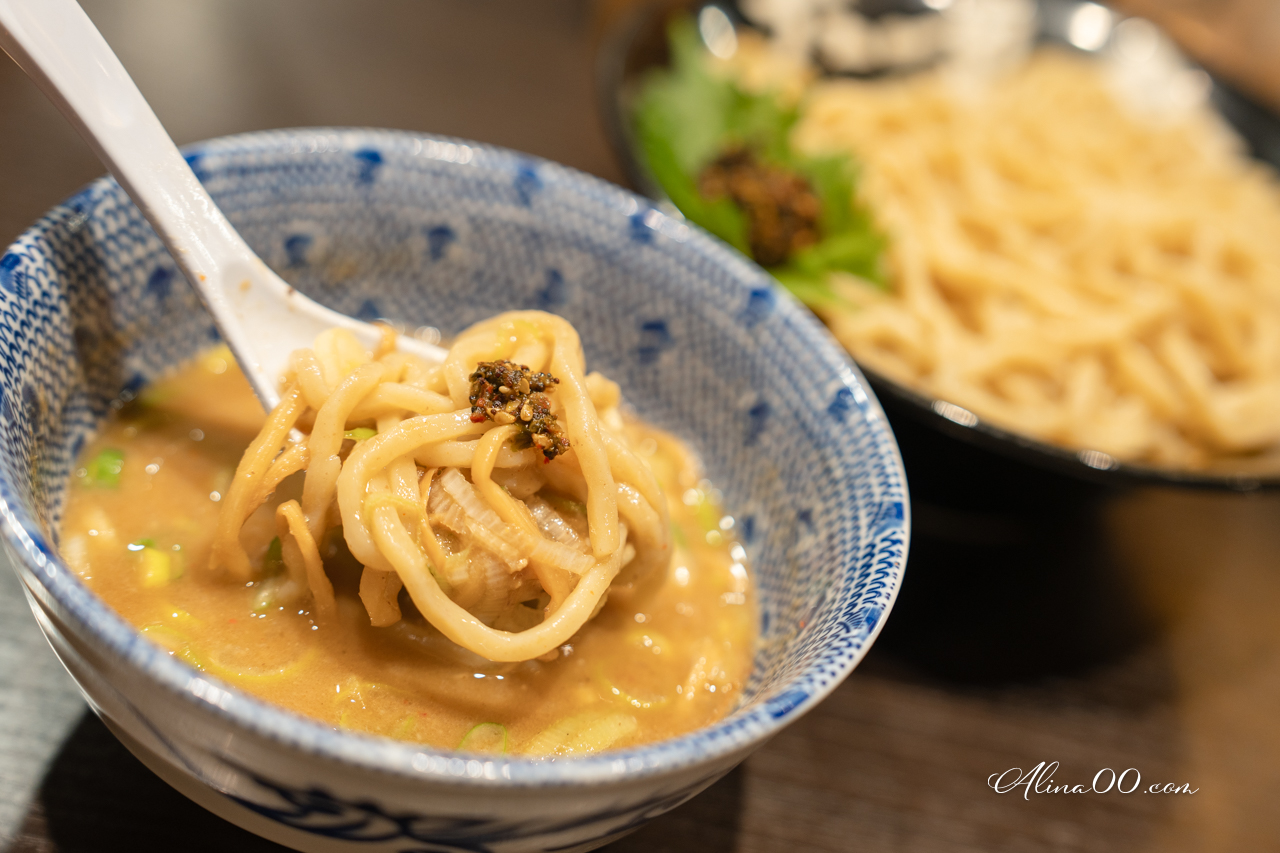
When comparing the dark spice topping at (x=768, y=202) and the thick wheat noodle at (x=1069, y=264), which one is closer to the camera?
the thick wheat noodle at (x=1069, y=264)

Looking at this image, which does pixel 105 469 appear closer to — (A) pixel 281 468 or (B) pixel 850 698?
(A) pixel 281 468

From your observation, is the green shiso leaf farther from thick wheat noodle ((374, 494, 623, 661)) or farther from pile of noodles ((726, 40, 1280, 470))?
thick wheat noodle ((374, 494, 623, 661))

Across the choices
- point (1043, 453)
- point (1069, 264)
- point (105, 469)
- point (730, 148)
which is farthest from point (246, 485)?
point (1069, 264)

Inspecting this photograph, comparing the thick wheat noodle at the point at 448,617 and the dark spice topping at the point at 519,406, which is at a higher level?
the dark spice topping at the point at 519,406

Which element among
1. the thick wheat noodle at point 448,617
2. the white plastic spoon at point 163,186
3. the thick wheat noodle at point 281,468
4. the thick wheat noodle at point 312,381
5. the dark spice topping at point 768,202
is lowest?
the dark spice topping at point 768,202

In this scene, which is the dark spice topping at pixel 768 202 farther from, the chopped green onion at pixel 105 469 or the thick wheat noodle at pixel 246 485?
the chopped green onion at pixel 105 469

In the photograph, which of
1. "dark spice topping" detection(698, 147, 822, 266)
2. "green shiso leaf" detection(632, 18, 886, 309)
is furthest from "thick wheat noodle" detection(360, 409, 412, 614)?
"dark spice topping" detection(698, 147, 822, 266)

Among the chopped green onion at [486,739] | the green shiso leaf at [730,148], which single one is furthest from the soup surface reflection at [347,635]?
the green shiso leaf at [730,148]

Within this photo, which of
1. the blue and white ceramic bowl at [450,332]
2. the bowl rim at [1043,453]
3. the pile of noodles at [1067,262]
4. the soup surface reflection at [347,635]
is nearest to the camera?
the blue and white ceramic bowl at [450,332]
